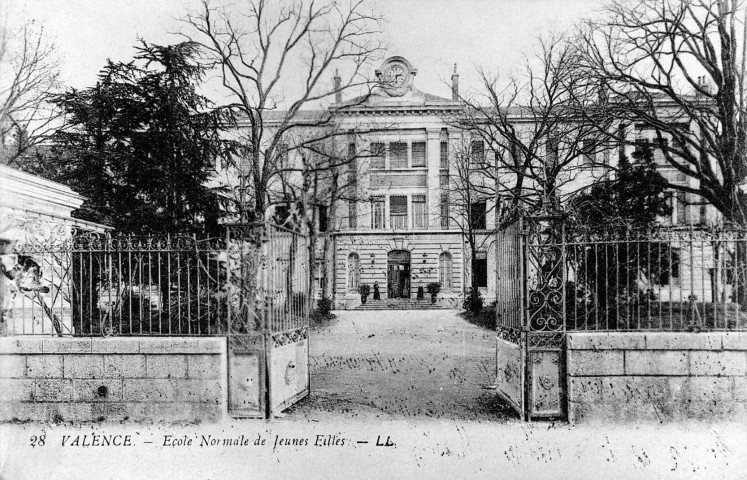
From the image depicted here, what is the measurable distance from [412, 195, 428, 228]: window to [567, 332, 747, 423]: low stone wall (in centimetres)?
2870

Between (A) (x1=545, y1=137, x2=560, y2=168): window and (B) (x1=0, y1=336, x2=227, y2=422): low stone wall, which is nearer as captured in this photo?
(B) (x1=0, y1=336, x2=227, y2=422): low stone wall

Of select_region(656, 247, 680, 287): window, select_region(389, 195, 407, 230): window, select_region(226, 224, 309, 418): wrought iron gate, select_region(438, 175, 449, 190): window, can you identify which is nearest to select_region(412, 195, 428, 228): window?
select_region(389, 195, 407, 230): window

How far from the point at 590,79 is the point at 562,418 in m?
9.01

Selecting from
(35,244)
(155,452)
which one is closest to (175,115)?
(35,244)

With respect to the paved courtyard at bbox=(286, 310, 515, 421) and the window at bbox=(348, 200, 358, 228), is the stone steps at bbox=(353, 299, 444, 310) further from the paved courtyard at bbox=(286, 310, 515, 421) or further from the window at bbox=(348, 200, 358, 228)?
the paved courtyard at bbox=(286, 310, 515, 421)

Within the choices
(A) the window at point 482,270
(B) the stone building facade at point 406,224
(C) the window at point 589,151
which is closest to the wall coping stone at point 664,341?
(C) the window at point 589,151

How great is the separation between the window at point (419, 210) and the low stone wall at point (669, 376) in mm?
28703

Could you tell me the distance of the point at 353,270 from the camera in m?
35.1

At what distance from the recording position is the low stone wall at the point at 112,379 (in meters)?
7.07

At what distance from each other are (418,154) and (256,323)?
2908cm

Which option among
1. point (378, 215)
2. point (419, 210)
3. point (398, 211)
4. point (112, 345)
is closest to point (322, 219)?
point (378, 215)

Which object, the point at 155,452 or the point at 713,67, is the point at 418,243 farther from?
the point at 155,452

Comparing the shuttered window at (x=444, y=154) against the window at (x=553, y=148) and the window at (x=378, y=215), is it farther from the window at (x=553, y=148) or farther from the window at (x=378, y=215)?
the window at (x=553, y=148)

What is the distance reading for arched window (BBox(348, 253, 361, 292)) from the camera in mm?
34812
